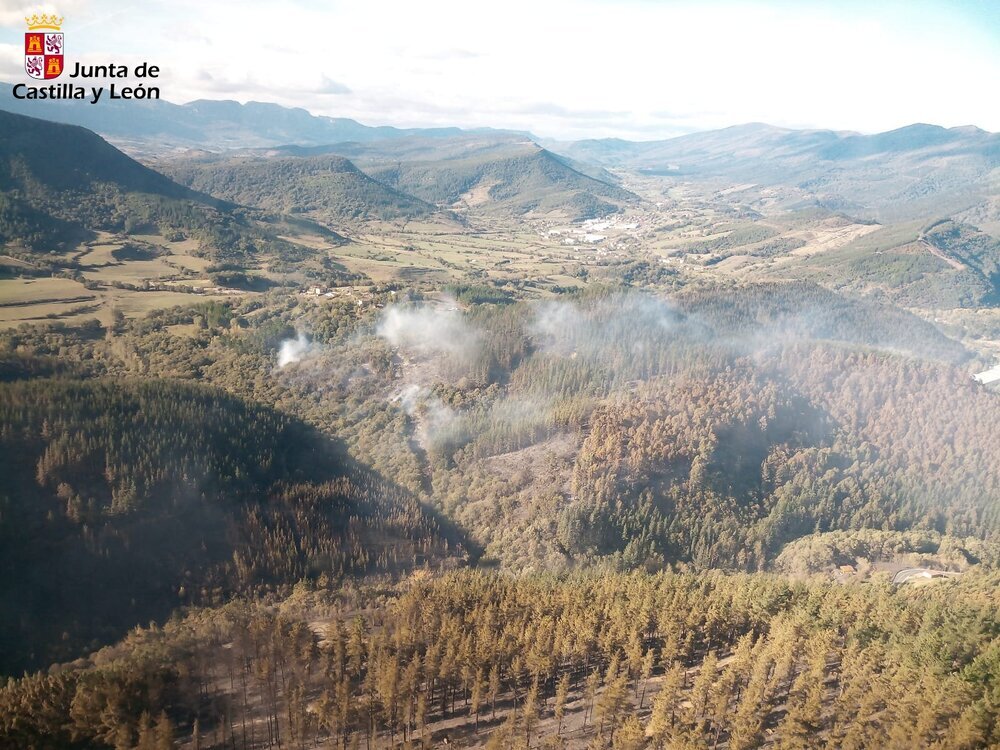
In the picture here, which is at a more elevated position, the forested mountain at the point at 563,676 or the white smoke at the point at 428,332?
the white smoke at the point at 428,332

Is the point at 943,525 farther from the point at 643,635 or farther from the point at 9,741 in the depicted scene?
the point at 9,741

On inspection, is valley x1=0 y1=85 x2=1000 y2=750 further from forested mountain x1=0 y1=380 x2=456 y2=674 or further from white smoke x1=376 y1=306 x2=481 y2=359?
white smoke x1=376 y1=306 x2=481 y2=359

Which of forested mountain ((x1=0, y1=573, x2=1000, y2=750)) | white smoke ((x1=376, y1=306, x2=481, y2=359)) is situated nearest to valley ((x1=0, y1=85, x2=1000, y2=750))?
forested mountain ((x1=0, y1=573, x2=1000, y2=750))

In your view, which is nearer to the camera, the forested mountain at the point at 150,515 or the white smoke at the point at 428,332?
the forested mountain at the point at 150,515

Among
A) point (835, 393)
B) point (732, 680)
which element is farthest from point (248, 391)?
point (835, 393)

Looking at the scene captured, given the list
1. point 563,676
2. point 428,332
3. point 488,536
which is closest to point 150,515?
point 488,536

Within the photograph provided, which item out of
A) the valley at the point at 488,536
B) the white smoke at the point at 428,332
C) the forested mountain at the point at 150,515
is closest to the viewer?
the valley at the point at 488,536

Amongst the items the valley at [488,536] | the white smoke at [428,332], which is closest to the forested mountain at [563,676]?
the valley at [488,536]

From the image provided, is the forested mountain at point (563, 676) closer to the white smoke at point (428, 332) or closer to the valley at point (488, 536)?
the valley at point (488, 536)
